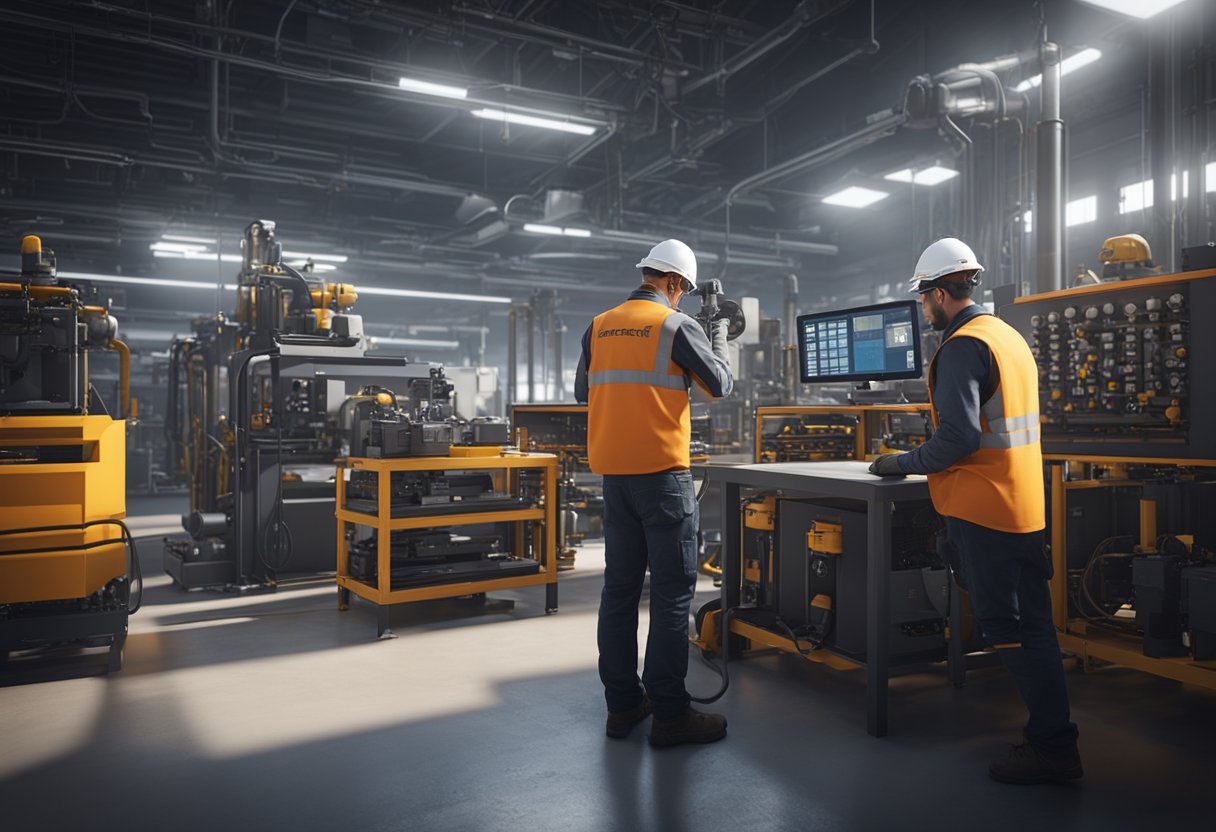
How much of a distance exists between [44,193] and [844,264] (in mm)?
12714

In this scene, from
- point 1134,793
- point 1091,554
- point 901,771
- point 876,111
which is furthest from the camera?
point 876,111

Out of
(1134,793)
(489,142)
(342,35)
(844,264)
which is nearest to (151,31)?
(342,35)

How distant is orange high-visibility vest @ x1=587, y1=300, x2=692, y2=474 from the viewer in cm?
323

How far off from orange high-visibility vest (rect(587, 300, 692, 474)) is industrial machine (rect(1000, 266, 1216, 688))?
211cm

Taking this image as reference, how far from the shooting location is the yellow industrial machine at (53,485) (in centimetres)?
415

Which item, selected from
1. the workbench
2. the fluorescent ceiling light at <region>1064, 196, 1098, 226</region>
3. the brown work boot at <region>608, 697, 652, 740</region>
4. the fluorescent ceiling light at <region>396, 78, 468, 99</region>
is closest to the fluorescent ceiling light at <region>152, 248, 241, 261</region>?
the fluorescent ceiling light at <region>396, 78, 468, 99</region>

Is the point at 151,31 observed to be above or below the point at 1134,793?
above

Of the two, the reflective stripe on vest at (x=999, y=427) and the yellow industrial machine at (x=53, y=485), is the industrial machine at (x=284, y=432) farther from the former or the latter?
the reflective stripe on vest at (x=999, y=427)

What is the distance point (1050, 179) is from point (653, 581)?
4425 mm

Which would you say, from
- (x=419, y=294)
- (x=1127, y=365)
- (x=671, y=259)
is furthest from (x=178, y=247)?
(x=1127, y=365)

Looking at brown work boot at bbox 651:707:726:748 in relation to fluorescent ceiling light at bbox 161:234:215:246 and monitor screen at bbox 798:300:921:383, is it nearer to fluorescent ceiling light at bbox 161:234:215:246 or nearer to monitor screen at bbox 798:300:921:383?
monitor screen at bbox 798:300:921:383

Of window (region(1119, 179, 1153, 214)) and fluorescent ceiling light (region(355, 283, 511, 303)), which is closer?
window (region(1119, 179, 1153, 214))

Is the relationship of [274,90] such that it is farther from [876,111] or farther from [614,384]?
[614,384]

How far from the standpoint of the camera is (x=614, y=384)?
332 centimetres
